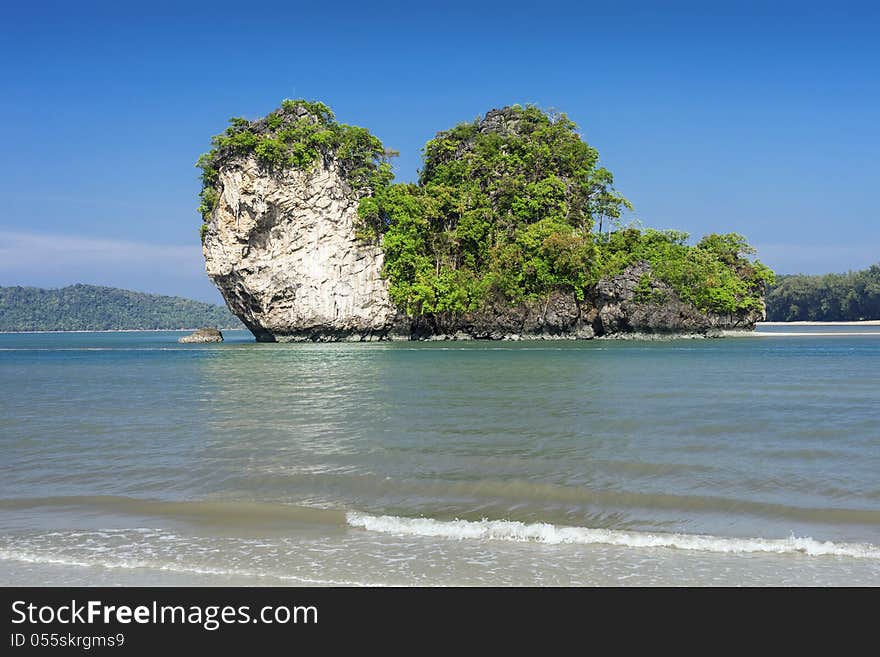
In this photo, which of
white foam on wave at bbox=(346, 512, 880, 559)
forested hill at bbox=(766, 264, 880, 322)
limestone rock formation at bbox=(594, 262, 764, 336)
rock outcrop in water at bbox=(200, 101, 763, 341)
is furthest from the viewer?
forested hill at bbox=(766, 264, 880, 322)

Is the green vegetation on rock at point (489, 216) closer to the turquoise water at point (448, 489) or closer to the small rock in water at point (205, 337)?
the small rock in water at point (205, 337)

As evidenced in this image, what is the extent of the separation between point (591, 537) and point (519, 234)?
2127 inches

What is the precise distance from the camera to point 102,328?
193000mm

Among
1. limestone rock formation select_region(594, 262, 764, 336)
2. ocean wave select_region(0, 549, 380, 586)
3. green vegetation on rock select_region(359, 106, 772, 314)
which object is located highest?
green vegetation on rock select_region(359, 106, 772, 314)

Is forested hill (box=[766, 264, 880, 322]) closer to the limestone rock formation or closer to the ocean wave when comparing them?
the limestone rock formation

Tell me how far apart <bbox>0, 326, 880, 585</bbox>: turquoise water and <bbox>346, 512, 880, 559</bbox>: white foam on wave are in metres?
0.03

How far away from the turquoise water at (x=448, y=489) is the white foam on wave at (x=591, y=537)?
28 mm

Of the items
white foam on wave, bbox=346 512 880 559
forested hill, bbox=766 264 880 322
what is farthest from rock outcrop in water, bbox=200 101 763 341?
forested hill, bbox=766 264 880 322

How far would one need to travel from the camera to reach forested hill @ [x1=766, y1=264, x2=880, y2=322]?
404 ft

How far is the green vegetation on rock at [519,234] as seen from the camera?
5891 centimetres

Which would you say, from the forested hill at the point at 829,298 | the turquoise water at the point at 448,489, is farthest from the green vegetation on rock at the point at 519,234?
the forested hill at the point at 829,298

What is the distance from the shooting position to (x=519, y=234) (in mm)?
59562
